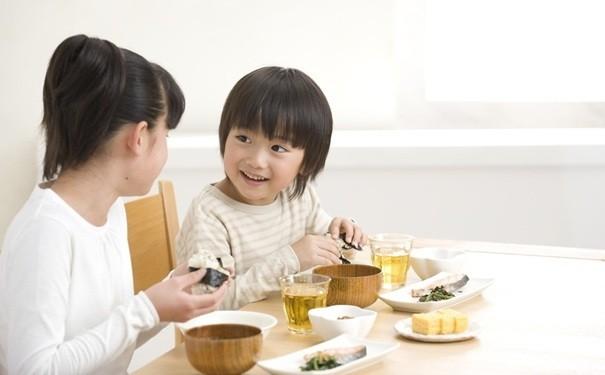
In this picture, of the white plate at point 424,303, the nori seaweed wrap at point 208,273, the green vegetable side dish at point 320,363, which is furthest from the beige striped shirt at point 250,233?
the green vegetable side dish at point 320,363

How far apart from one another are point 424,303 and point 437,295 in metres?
0.07

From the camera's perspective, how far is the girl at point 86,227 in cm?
118

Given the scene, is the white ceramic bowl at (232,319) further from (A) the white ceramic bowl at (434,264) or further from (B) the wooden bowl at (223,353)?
(A) the white ceramic bowl at (434,264)

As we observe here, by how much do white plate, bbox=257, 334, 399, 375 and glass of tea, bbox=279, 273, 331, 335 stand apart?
0.42 ft

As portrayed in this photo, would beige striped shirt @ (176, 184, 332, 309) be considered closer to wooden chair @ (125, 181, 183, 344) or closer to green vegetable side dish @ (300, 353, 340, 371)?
wooden chair @ (125, 181, 183, 344)

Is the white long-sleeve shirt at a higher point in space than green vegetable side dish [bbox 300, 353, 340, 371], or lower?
higher

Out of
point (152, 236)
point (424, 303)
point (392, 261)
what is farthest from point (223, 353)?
point (152, 236)

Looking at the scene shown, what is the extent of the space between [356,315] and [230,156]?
22.1 inches

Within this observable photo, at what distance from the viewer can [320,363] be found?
112 cm

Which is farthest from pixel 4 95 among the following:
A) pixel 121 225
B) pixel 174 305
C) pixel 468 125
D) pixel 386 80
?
pixel 174 305

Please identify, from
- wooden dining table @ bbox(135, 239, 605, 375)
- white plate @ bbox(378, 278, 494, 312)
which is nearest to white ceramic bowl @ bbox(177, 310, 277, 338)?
wooden dining table @ bbox(135, 239, 605, 375)

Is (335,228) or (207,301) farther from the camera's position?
(335,228)

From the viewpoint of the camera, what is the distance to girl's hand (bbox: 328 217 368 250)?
6.23 feet

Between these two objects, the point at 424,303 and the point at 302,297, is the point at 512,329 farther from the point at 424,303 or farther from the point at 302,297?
the point at 302,297
